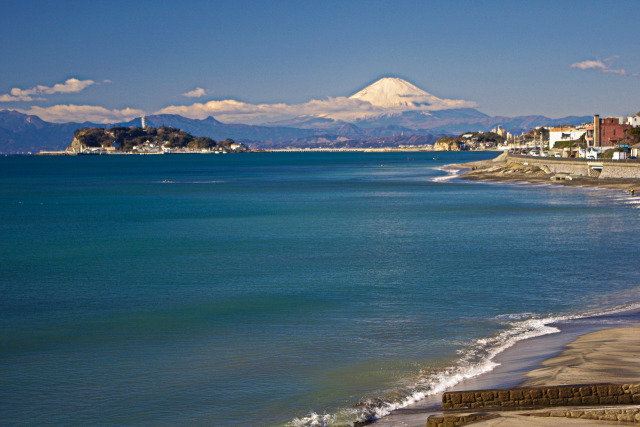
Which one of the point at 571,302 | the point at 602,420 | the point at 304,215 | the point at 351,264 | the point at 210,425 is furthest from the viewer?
the point at 304,215

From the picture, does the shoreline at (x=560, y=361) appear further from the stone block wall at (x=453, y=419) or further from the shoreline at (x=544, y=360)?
the stone block wall at (x=453, y=419)

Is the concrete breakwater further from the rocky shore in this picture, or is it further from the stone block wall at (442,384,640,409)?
the stone block wall at (442,384,640,409)

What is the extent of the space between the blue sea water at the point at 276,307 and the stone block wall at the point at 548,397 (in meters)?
1.38

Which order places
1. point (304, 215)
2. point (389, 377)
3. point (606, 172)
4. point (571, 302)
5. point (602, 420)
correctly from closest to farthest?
1. point (602, 420)
2. point (389, 377)
3. point (571, 302)
4. point (304, 215)
5. point (606, 172)

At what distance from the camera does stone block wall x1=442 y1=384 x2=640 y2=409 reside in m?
8.62

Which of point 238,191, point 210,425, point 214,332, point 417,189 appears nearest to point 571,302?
point 214,332

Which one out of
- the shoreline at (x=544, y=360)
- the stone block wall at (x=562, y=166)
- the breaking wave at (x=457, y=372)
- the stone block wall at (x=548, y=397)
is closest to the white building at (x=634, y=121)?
the stone block wall at (x=562, y=166)

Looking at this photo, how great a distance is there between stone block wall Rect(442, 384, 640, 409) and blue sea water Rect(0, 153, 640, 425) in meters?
1.38

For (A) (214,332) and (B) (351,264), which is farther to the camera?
(B) (351,264)

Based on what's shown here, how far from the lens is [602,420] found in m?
8.15

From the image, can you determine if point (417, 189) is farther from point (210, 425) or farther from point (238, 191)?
point (210, 425)

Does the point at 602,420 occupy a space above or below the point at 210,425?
above

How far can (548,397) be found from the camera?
894cm

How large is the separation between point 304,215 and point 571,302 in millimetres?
27944
